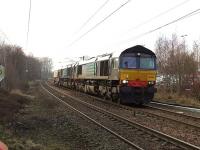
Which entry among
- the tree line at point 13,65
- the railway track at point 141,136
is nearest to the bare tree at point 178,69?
the tree line at point 13,65

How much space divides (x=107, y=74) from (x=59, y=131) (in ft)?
45.2

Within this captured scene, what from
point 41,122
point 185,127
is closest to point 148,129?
point 185,127

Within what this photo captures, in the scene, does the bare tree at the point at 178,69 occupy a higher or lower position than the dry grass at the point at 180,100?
higher

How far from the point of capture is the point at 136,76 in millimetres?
24453

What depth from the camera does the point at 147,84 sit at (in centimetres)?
2462

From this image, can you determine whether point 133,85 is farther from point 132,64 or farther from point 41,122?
point 41,122

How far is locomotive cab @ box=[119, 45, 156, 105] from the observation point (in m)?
24.2

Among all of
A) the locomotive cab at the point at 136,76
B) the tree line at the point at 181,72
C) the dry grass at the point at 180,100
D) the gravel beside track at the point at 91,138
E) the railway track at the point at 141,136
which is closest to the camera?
the railway track at the point at 141,136

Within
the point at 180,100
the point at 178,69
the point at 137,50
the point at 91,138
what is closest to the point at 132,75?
the point at 137,50

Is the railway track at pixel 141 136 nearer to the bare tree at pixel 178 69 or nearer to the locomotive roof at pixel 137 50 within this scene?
the locomotive roof at pixel 137 50

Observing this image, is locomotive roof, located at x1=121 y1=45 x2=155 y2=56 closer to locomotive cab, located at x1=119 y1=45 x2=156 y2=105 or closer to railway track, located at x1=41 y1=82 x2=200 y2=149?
locomotive cab, located at x1=119 y1=45 x2=156 y2=105

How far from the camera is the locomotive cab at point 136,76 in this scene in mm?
24234

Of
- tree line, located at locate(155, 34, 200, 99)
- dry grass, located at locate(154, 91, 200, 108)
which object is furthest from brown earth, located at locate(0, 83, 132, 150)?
tree line, located at locate(155, 34, 200, 99)

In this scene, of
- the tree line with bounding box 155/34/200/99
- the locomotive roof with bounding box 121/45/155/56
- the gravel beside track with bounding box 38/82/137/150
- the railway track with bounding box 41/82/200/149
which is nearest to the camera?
the railway track with bounding box 41/82/200/149
